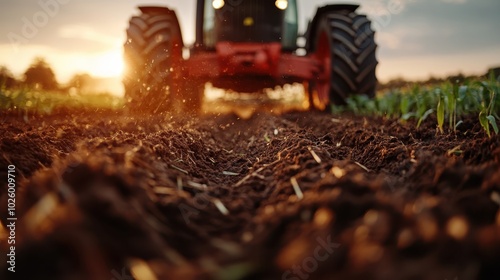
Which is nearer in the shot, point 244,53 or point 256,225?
point 256,225

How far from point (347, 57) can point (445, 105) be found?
65.7 inches

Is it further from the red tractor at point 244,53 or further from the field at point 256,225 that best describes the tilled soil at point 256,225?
the red tractor at point 244,53

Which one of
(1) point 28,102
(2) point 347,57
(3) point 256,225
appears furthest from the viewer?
(1) point 28,102

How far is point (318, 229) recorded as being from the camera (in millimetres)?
1073

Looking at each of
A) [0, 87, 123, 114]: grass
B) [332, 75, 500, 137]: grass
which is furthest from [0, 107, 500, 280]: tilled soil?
[0, 87, 123, 114]: grass

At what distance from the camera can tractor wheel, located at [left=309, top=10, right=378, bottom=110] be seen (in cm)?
598

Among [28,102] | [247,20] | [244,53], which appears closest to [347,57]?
[244,53]

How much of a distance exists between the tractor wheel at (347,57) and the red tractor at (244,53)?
13 mm

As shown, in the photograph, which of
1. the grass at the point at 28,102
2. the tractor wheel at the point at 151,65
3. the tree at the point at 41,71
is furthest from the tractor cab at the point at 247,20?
the tree at the point at 41,71

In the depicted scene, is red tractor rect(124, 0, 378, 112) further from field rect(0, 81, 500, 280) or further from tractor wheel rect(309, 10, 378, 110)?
field rect(0, 81, 500, 280)

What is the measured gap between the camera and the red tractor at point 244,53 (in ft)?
18.2

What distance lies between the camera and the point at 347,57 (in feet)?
19.6

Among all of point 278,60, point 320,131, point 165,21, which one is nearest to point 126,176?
point 320,131

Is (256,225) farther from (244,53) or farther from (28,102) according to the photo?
(28,102)
